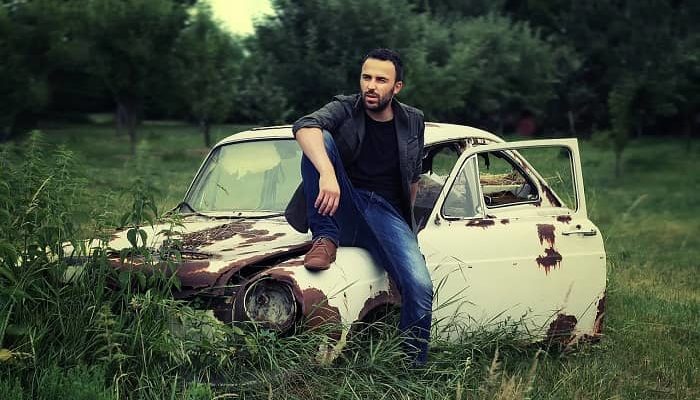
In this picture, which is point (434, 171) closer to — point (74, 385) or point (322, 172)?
point (322, 172)

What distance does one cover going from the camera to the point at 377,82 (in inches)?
219

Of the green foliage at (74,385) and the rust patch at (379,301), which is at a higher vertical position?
the rust patch at (379,301)

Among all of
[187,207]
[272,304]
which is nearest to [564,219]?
[272,304]

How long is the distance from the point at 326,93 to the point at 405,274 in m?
23.9

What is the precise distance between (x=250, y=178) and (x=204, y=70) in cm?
3227

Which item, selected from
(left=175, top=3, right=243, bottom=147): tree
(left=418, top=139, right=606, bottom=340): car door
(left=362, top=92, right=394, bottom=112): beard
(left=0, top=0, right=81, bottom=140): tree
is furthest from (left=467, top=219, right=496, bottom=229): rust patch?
(left=175, top=3, right=243, bottom=147): tree

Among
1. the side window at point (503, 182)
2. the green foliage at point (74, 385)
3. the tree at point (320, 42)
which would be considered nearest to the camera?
the green foliage at point (74, 385)

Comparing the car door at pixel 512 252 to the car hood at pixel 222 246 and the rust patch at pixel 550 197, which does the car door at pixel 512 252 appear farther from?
the car hood at pixel 222 246

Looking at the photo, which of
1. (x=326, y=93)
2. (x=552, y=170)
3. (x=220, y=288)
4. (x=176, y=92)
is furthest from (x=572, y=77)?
(x=220, y=288)

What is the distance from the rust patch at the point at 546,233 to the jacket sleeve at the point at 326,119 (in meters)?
A: 1.59

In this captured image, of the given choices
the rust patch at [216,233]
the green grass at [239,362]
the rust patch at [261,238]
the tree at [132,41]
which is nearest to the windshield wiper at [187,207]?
the green grass at [239,362]

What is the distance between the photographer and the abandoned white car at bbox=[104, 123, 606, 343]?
5102 millimetres

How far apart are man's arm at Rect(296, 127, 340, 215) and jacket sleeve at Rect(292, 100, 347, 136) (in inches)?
2.1

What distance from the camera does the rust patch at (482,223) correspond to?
6.13m
